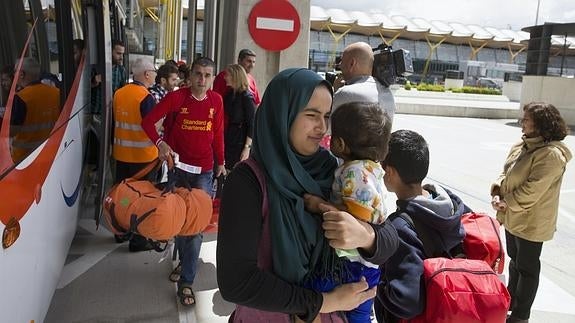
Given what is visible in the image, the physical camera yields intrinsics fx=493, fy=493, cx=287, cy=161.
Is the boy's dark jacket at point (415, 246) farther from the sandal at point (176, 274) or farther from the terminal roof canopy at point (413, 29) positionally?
the terminal roof canopy at point (413, 29)

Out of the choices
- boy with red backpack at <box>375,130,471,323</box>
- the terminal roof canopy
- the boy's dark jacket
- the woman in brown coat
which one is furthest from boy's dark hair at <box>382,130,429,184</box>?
the terminal roof canopy

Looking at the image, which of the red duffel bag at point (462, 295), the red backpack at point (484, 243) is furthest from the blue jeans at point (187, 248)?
the red duffel bag at point (462, 295)

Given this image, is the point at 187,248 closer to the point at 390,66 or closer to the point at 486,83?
the point at 390,66

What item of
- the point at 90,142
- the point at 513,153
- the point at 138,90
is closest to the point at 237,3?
the point at 138,90

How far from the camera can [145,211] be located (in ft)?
11.1

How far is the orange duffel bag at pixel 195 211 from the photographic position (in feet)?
11.5

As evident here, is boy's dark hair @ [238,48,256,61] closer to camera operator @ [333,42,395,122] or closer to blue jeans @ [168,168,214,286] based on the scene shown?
blue jeans @ [168,168,214,286]

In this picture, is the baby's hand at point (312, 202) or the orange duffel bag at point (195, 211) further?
the orange duffel bag at point (195, 211)

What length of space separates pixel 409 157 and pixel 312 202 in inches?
29.7

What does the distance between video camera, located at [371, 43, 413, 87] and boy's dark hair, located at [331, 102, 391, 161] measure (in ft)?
8.10

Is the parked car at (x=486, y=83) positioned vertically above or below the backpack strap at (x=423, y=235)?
above

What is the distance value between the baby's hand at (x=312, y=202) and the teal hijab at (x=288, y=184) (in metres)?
0.02

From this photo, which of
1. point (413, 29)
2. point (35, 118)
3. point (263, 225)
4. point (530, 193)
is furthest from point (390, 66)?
point (413, 29)

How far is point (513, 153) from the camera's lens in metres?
3.62
